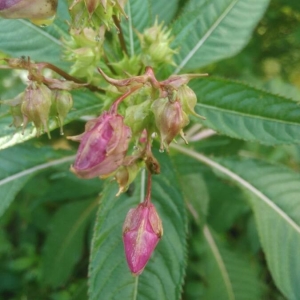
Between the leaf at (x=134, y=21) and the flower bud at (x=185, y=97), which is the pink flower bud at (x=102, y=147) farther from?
the leaf at (x=134, y=21)

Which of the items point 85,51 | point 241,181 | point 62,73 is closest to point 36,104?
point 62,73

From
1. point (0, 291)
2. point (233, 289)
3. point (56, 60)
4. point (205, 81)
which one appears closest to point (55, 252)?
point (0, 291)

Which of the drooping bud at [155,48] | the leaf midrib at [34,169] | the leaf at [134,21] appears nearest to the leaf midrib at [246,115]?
the drooping bud at [155,48]

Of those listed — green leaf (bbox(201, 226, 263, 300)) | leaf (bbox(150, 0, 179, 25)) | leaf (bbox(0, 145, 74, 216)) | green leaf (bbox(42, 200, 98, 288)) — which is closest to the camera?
leaf (bbox(0, 145, 74, 216))

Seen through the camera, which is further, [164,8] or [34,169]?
[164,8]

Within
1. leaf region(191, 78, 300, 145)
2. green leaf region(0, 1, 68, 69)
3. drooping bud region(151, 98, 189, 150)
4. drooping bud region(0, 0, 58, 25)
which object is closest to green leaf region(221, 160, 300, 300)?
leaf region(191, 78, 300, 145)

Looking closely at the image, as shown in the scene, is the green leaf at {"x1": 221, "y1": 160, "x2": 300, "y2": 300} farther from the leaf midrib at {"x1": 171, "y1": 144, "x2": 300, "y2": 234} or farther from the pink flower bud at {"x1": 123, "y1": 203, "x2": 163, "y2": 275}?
the pink flower bud at {"x1": 123, "y1": 203, "x2": 163, "y2": 275}

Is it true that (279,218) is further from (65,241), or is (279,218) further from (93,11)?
(65,241)
